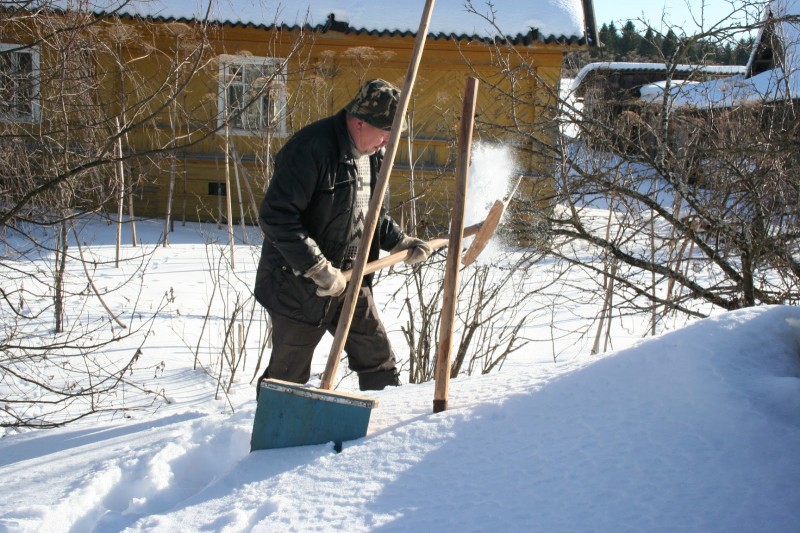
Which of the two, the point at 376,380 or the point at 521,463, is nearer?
the point at 521,463

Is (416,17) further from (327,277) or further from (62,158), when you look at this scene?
(327,277)

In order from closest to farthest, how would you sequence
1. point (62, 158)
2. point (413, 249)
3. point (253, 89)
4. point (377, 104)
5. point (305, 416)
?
1. point (305, 416)
2. point (377, 104)
3. point (413, 249)
4. point (62, 158)
5. point (253, 89)

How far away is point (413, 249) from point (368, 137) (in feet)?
1.99

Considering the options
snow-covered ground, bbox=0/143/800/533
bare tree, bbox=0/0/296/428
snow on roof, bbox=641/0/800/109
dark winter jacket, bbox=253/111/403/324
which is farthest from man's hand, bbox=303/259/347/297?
snow on roof, bbox=641/0/800/109

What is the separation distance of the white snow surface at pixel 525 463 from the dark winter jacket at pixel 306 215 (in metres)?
0.61

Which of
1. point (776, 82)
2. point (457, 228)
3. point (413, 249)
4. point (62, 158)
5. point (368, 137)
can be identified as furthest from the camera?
point (62, 158)

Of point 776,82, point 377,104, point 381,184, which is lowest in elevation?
point 381,184

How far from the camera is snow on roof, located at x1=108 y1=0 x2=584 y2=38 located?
1009 centimetres

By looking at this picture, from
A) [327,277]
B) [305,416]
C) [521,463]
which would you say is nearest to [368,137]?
[327,277]

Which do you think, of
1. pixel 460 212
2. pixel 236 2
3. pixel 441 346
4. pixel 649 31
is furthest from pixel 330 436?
pixel 236 2

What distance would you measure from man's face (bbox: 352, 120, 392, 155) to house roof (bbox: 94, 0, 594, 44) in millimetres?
7262

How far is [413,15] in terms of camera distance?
34.1ft

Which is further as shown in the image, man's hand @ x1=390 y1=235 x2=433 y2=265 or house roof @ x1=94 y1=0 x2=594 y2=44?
house roof @ x1=94 y1=0 x2=594 y2=44

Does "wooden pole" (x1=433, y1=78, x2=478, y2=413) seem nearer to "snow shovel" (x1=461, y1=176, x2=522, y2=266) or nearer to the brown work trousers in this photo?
the brown work trousers
